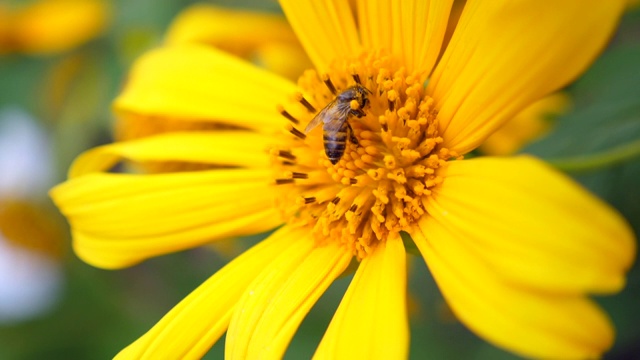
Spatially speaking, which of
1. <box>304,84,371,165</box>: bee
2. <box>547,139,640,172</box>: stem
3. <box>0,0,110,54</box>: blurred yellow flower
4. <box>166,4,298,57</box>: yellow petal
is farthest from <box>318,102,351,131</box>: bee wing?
<box>0,0,110,54</box>: blurred yellow flower

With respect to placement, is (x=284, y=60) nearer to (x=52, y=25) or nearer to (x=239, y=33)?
(x=239, y=33)

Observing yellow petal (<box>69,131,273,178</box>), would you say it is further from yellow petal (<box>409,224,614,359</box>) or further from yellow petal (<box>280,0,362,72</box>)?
yellow petal (<box>409,224,614,359</box>)

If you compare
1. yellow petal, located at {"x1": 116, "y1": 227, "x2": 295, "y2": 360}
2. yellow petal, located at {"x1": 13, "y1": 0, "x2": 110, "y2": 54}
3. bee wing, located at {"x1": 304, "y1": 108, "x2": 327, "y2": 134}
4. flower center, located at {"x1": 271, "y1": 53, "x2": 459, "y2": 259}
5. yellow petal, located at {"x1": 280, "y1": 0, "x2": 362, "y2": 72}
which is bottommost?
yellow petal, located at {"x1": 116, "y1": 227, "x2": 295, "y2": 360}

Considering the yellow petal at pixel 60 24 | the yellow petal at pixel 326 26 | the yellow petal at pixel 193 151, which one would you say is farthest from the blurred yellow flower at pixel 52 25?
the yellow petal at pixel 326 26

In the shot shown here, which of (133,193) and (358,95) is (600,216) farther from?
(133,193)

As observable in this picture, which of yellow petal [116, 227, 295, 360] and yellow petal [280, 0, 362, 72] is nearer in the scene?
yellow petal [116, 227, 295, 360]

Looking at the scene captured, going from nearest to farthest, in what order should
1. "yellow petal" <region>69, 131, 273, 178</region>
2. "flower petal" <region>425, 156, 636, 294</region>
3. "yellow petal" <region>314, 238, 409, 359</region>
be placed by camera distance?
"flower petal" <region>425, 156, 636, 294</region>
"yellow petal" <region>314, 238, 409, 359</region>
"yellow petal" <region>69, 131, 273, 178</region>

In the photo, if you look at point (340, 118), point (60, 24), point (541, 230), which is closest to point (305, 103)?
point (340, 118)
